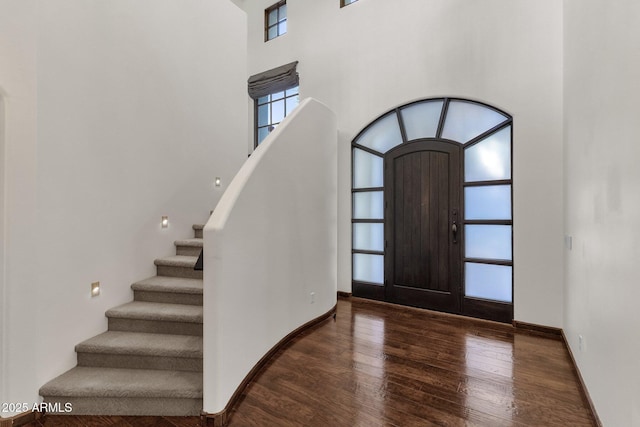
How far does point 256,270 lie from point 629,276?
226 centimetres

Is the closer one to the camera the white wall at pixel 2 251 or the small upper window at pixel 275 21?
the white wall at pixel 2 251

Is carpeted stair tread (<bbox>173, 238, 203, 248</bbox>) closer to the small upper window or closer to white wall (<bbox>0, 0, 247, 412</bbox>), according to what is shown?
white wall (<bbox>0, 0, 247, 412</bbox>)

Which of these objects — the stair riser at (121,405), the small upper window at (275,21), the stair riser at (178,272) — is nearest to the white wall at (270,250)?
the stair riser at (121,405)

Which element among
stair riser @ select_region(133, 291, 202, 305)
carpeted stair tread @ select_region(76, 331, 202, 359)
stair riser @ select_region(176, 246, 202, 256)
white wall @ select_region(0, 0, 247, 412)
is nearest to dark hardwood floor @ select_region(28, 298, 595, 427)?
carpeted stair tread @ select_region(76, 331, 202, 359)

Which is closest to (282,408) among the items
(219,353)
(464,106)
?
(219,353)

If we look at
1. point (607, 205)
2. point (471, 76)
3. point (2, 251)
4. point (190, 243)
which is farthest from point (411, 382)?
point (471, 76)

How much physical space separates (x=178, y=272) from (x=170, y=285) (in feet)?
1.10

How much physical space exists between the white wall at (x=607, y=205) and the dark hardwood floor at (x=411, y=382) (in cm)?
32

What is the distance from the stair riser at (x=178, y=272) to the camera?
3088 mm

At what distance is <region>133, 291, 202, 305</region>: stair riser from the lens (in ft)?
9.07

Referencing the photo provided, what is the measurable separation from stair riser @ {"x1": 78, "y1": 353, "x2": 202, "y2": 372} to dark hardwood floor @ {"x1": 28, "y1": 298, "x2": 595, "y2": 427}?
34cm

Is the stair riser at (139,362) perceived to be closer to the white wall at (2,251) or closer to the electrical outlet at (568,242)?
the white wall at (2,251)

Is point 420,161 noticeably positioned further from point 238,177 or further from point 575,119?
point 238,177

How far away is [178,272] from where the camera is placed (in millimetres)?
3164
